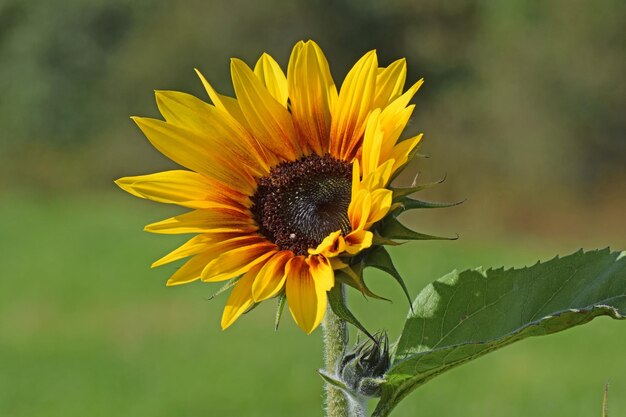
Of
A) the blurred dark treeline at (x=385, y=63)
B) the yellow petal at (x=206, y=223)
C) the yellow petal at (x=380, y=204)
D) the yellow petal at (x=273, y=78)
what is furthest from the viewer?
the blurred dark treeline at (x=385, y=63)

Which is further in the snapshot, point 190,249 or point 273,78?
point 273,78

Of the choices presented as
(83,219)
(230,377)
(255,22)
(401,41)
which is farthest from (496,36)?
(230,377)

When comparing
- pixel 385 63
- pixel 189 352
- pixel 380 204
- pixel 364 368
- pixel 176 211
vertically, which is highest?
pixel 385 63

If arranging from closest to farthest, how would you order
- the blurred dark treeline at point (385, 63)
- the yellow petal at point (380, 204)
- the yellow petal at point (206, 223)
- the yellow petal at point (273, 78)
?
1. the yellow petal at point (380, 204)
2. the yellow petal at point (206, 223)
3. the yellow petal at point (273, 78)
4. the blurred dark treeline at point (385, 63)

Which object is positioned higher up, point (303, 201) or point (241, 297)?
point (303, 201)

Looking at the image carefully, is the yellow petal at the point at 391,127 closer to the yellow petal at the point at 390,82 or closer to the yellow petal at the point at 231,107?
the yellow petal at the point at 390,82

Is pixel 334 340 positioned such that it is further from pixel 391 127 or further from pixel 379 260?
pixel 391 127

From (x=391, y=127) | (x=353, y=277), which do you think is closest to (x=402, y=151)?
(x=391, y=127)

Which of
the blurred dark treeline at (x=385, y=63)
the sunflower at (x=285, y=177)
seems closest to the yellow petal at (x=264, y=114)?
the sunflower at (x=285, y=177)
